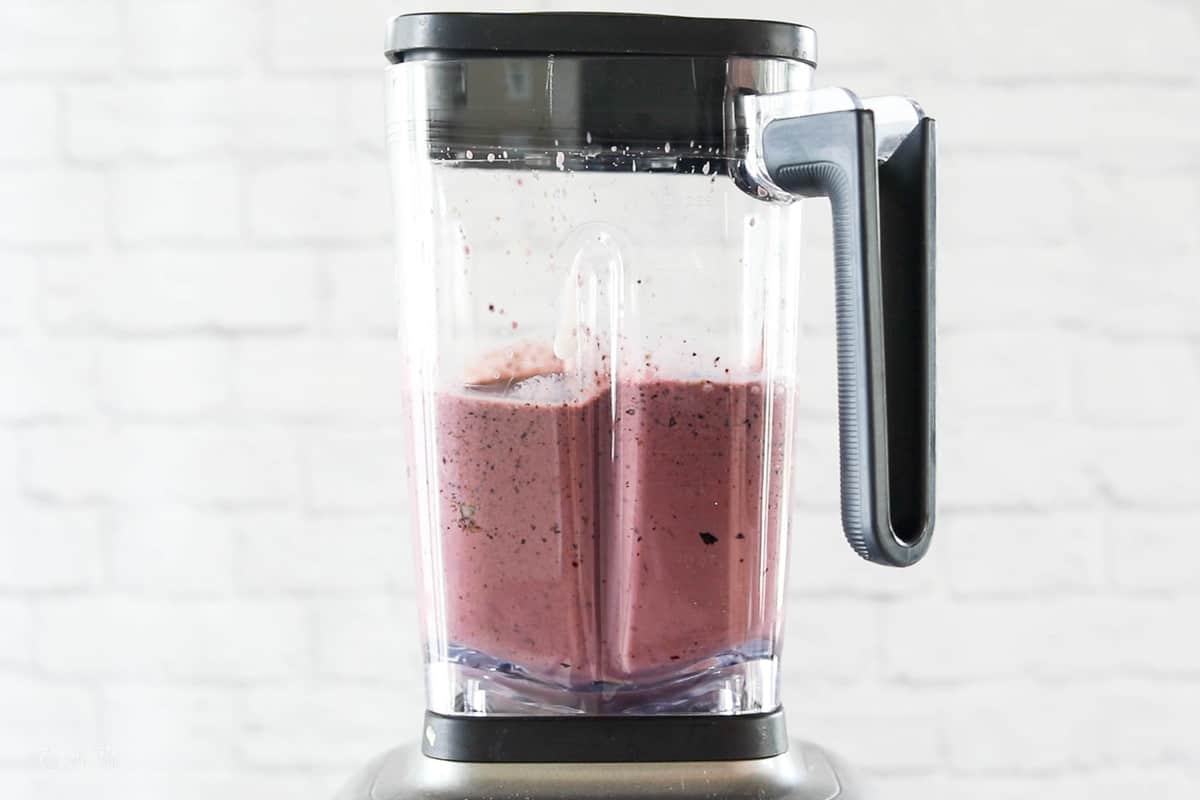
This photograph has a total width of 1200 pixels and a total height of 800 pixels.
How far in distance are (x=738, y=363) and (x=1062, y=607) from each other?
587 millimetres

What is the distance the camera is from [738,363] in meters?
0.63

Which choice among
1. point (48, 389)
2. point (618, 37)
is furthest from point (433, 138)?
point (48, 389)

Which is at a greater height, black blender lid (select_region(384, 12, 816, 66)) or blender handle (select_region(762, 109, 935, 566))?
black blender lid (select_region(384, 12, 816, 66))

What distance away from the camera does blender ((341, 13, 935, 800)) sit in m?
0.60

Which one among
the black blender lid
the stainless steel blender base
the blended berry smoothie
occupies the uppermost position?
the black blender lid

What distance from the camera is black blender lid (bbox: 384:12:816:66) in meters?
0.60

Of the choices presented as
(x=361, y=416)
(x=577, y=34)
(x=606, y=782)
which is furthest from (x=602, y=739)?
(x=361, y=416)

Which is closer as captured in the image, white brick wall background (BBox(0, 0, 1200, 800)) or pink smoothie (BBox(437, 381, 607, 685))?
pink smoothie (BBox(437, 381, 607, 685))

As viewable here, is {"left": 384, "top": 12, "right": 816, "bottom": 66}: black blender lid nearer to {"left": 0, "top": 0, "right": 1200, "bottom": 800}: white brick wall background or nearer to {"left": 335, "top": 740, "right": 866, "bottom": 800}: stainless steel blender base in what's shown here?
{"left": 335, "top": 740, "right": 866, "bottom": 800}: stainless steel blender base

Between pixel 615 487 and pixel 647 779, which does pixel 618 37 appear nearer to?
pixel 615 487

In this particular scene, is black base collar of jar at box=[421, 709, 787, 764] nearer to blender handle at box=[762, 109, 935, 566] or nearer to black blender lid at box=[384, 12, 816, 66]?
blender handle at box=[762, 109, 935, 566]

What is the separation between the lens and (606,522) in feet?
2.05

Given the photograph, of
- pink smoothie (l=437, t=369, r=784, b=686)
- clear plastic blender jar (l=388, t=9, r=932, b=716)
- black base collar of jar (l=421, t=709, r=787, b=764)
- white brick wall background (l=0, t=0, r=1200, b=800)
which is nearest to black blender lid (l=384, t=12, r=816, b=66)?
clear plastic blender jar (l=388, t=9, r=932, b=716)

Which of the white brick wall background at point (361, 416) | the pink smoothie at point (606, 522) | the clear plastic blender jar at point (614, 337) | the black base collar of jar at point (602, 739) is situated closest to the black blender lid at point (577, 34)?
the clear plastic blender jar at point (614, 337)
